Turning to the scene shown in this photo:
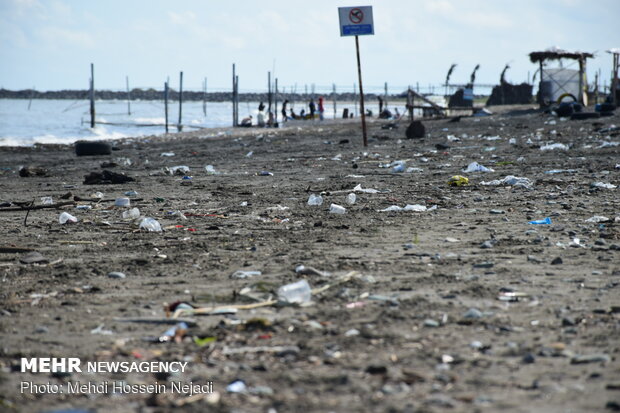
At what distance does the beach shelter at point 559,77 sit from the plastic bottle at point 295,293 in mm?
24472

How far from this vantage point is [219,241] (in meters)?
4.97

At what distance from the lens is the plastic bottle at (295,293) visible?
341 centimetres

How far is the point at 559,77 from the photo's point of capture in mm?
26719

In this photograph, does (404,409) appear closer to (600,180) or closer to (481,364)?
(481,364)

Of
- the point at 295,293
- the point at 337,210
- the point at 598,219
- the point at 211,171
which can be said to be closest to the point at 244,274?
the point at 295,293

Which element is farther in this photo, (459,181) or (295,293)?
(459,181)

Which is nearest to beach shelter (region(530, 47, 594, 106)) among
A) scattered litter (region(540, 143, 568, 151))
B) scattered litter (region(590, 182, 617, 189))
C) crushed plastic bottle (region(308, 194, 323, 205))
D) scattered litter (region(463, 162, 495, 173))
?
scattered litter (region(540, 143, 568, 151))

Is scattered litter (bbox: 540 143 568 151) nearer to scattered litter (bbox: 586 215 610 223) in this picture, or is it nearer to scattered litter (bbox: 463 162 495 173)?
scattered litter (bbox: 463 162 495 173)

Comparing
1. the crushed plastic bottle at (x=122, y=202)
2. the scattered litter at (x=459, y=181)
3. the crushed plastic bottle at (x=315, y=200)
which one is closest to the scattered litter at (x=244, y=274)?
the crushed plastic bottle at (x=315, y=200)

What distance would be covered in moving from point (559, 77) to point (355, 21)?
16717 millimetres

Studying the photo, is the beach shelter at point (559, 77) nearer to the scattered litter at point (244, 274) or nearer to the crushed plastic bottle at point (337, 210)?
the crushed plastic bottle at point (337, 210)

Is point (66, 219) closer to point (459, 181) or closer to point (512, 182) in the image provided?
point (459, 181)

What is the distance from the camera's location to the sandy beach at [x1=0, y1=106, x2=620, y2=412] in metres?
2.40

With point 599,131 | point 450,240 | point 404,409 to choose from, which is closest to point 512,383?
point 404,409
